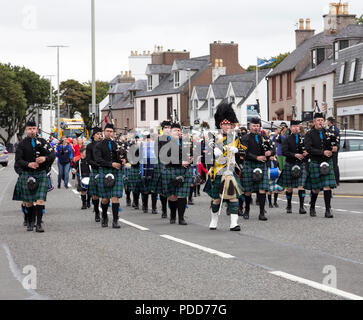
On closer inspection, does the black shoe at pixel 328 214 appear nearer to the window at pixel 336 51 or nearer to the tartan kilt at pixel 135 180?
the tartan kilt at pixel 135 180

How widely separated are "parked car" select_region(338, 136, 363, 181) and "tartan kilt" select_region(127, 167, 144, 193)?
9659 mm

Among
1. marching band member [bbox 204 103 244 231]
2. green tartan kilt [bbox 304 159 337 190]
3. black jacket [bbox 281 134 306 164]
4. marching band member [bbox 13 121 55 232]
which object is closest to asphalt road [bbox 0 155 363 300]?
marching band member [bbox 204 103 244 231]

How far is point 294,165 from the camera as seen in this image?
1620cm

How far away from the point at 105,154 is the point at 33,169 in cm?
137

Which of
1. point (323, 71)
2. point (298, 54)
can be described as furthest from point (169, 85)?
point (323, 71)

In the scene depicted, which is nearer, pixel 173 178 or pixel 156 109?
pixel 173 178

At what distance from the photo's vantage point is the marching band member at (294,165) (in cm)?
1608

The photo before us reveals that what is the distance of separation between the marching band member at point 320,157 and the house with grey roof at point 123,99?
221ft

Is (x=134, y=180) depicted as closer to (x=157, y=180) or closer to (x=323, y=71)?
(x=157, y=180)

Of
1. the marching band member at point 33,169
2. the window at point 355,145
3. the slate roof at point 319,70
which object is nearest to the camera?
the marching band member at point 33,169

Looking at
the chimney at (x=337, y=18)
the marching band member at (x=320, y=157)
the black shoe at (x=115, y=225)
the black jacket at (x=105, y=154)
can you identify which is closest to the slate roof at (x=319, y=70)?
the chimney at (x=337, y=18)

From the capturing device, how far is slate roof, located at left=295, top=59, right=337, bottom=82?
160ft

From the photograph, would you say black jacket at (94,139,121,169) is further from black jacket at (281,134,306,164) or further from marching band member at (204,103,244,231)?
black jacket at (281,134,306,164)
